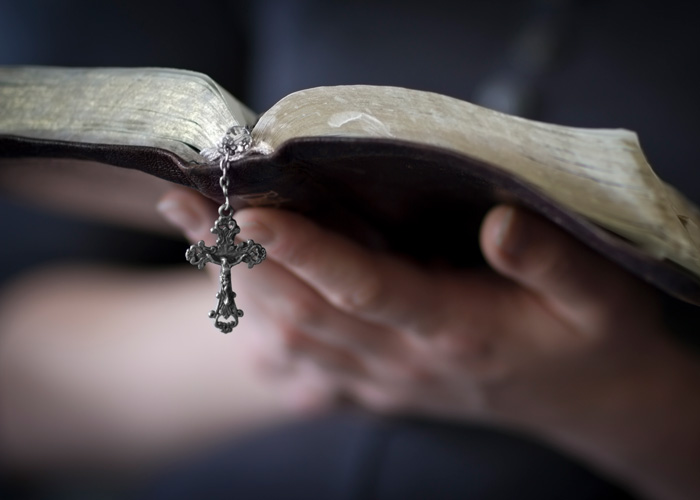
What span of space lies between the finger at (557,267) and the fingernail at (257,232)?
16cm

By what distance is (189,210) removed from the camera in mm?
465

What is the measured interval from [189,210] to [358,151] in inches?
7.5

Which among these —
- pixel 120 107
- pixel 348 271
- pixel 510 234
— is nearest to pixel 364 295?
pixel 348 271

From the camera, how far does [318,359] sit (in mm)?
717

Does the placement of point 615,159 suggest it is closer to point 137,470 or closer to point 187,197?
point 187,197

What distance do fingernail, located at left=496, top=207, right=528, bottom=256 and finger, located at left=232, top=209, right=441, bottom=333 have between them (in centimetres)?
12

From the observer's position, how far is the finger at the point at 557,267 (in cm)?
43

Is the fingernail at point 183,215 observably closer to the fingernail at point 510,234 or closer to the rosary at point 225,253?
the rosary at point 225,253

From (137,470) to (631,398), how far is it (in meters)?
0.88

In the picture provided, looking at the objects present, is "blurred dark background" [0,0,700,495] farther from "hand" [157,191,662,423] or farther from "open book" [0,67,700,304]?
"open book" [0,67,700,304]

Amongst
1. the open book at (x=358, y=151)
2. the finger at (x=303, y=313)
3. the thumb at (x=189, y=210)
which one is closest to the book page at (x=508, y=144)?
the open book at (x=358, y=151)

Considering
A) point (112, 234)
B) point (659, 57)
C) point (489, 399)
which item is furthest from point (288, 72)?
point (489, 399)

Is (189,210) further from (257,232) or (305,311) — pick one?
(305,311)

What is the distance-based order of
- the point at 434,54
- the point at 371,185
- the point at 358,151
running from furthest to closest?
the point at 434,54, the point at 371,185, the point at 358,151
